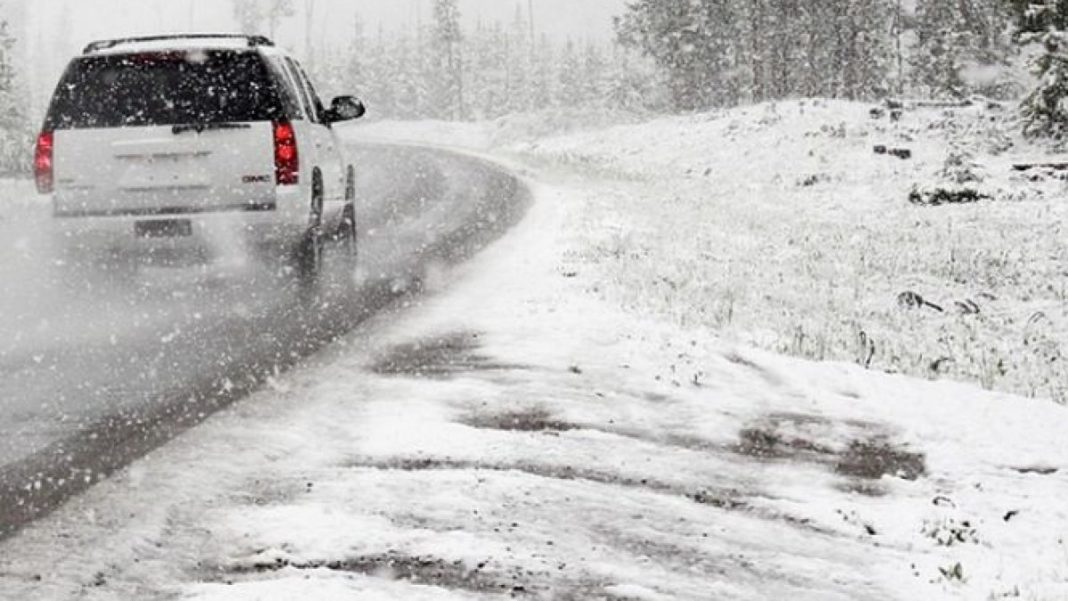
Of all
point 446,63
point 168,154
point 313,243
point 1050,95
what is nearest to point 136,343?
point 168,154

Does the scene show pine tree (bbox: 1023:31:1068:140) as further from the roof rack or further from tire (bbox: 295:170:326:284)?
the roof rack

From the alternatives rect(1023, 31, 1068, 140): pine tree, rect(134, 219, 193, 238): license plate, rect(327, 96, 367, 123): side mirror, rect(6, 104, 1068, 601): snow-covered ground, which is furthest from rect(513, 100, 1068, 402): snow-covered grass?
rect(134, 219, 193, 238): license plate

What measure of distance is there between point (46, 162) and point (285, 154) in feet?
6.27

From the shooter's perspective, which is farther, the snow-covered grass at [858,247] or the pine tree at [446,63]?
the pine tree at [446,63]

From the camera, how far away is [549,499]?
4.33 meters

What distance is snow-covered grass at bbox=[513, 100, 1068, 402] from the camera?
887cm

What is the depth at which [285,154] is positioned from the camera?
8.80 metres

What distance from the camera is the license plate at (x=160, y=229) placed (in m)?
8.70

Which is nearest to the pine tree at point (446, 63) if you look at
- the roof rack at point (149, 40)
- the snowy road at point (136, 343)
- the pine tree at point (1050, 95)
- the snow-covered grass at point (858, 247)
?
the snow-covered grass at point (858, 247)

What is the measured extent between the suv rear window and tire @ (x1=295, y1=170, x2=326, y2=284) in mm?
1057

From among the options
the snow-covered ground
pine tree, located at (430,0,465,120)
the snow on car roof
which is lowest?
the snow-covered ground

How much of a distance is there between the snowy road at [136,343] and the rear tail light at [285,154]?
0.76 m

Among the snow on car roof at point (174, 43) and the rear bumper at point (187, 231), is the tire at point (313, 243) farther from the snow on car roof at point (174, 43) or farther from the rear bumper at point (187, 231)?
the snow on car roof at point (174, 43)

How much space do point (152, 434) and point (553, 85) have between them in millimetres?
117726
